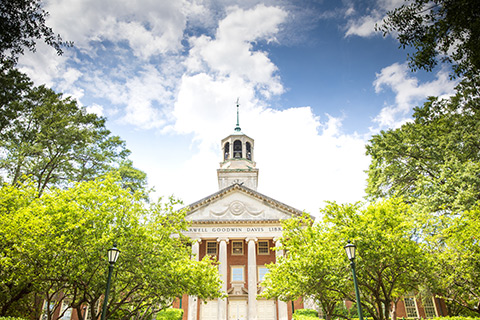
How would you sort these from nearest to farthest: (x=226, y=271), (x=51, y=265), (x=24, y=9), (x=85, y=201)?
(x=24, y=9) → (x=51, y=265) → (x=85, y=201) → (x=226, y=271)

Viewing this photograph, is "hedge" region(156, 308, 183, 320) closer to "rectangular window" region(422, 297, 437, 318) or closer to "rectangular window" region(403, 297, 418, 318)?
"rectangular window" region(403, 297, 418, 318)

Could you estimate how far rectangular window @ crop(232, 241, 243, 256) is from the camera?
110 ft

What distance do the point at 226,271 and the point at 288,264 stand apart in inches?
622

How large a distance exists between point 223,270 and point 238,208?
6501mm

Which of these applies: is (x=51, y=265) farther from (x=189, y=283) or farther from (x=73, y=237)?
(x=189, y=283)

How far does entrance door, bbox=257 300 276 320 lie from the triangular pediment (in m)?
7.98

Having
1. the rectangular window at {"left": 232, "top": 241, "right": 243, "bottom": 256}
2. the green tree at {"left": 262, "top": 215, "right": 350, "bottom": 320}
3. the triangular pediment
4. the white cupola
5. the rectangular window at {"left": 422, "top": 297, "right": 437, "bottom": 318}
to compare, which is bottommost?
the rectangular window at {"left": 422, "top": 297, "right": 437, "bottom": 318}

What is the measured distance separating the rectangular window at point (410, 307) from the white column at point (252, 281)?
15.9m

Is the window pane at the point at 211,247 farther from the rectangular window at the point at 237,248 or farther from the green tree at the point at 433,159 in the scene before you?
the green tree at the point at 433,159

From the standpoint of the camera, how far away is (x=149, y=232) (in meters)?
15.4

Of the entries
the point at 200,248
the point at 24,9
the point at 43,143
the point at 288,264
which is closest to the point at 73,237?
the point at 24,9

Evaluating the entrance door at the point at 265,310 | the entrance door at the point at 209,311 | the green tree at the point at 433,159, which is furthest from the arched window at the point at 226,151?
the green tree at the point at 433,159

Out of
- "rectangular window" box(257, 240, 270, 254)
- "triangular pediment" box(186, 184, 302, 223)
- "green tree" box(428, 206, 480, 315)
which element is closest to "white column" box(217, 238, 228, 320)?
"triangular pediment" box(186, 184, 302, 223)

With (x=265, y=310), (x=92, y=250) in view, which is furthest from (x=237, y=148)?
(x=92, y=250)
